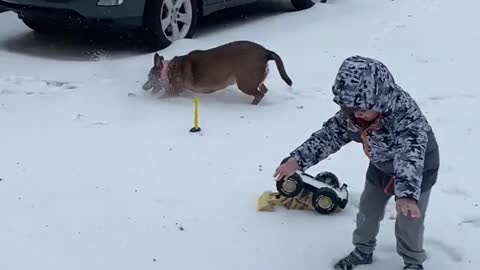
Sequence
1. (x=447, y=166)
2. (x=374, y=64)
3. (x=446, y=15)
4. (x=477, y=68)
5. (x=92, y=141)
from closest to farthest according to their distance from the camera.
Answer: (x=374, y=64), (x=447, y=166), (x=92, y=141), (x=477, y=68), (x=446, y=15)

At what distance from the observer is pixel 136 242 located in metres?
3.63

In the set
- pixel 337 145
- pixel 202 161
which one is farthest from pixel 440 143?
pixel 337 145

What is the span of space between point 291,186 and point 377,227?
615 mm

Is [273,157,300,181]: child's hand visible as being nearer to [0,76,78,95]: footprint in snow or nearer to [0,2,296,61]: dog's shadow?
[0,76,78,95]: footprint in snow

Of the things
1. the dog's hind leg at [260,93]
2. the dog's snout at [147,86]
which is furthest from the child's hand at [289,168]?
the dog's snout at [147,86]

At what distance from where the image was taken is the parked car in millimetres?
6750

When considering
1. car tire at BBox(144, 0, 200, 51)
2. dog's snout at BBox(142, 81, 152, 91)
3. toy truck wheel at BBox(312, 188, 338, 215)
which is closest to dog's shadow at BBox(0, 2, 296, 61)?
car tire at BBox(144, 0, 200, 51)

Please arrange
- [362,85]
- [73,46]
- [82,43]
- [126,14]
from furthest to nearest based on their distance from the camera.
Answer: [82,43] < [73,46] < [126,14] < [362,85]

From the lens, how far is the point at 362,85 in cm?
287

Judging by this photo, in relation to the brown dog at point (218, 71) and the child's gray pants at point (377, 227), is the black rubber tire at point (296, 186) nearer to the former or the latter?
the child's gray pants at point (377, 227)

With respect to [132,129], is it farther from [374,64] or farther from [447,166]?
[374,64]

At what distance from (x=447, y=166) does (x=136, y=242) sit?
1.96 m

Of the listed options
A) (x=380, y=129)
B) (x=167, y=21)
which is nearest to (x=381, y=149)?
(x=380, y=129)

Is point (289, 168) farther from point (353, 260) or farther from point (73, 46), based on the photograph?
point (73, 46)
